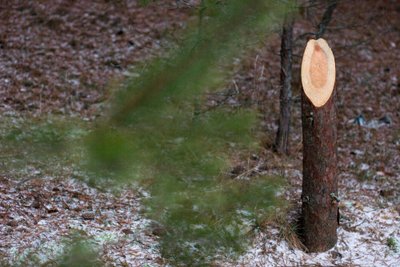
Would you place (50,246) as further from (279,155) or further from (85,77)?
(85,77)

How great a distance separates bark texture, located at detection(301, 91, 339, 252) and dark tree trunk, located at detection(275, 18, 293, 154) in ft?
5.61

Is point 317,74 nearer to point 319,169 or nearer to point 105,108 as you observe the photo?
point 319,169

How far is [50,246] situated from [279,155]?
10.0 feet

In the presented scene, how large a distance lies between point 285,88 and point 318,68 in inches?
70.3

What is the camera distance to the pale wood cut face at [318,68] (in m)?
5.17

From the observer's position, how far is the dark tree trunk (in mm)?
6876

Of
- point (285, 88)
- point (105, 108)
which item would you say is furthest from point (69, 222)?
point (285, 88)

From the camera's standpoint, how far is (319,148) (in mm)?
5234

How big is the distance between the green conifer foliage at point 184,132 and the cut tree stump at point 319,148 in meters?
1.44

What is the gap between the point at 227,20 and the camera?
10.1 ft

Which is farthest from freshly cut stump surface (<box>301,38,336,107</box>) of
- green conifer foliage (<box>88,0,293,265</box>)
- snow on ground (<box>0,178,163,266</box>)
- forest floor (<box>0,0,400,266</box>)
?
snow on ground (<box>0,178,163,266</box>)

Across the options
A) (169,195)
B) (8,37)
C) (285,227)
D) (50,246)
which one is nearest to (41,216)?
(50,246)

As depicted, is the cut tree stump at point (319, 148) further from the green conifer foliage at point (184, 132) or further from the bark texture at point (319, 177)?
the green conifer foliage at point (184, 132)

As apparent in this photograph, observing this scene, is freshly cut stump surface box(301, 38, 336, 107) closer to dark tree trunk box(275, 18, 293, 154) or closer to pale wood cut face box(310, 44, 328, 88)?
pale wood cut face box(310, 44, 328, 88)
